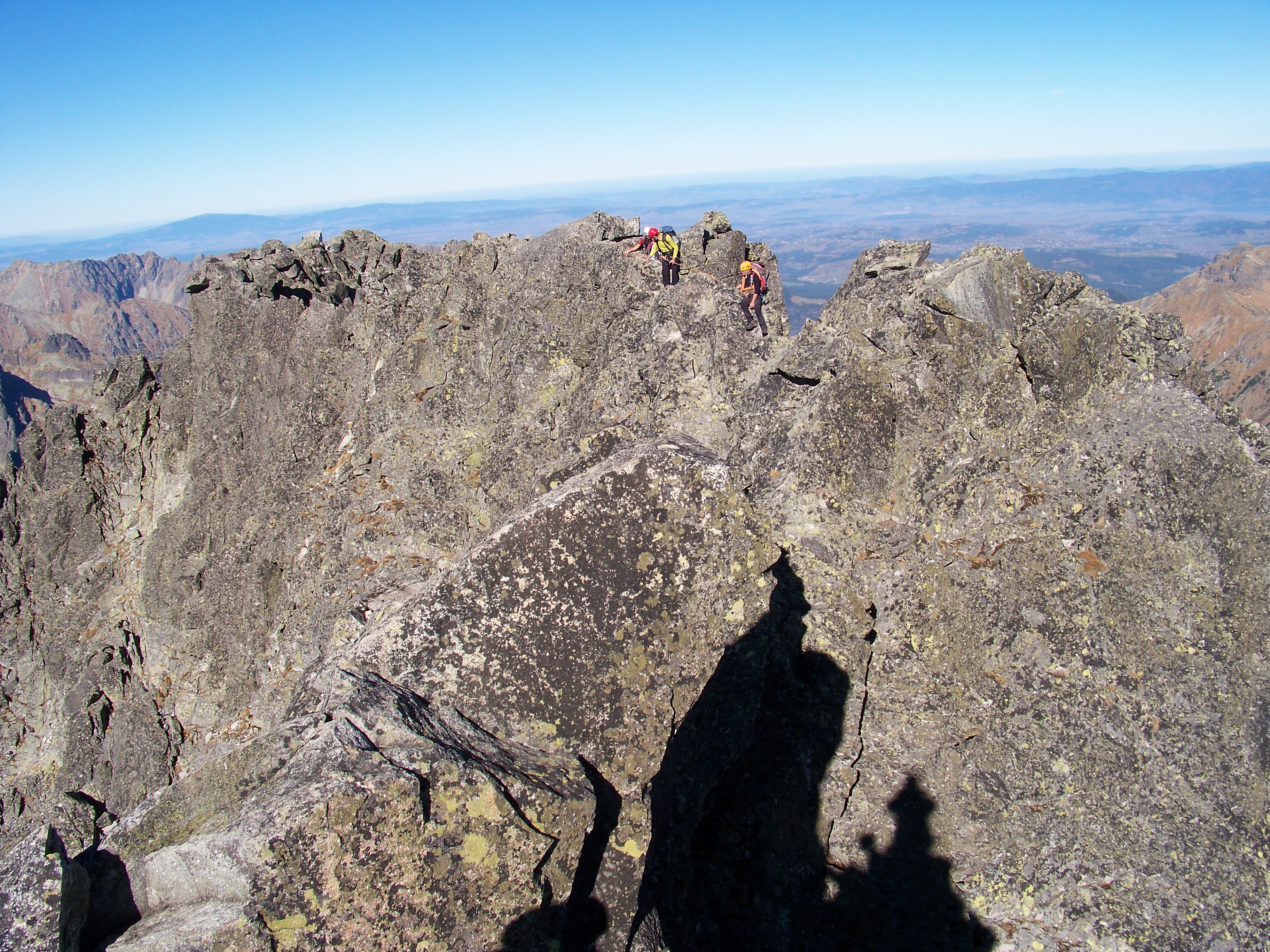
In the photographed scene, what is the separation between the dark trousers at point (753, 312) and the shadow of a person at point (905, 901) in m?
10.8

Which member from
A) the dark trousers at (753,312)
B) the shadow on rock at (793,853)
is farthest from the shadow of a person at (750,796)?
the dark trousers at (753,312)

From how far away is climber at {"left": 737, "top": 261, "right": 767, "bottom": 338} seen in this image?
58.9ft

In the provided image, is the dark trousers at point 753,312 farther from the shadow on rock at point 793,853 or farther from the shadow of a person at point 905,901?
the shadow of a person at point 905,901

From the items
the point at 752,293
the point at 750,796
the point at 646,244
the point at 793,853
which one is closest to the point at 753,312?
the point at 752,293

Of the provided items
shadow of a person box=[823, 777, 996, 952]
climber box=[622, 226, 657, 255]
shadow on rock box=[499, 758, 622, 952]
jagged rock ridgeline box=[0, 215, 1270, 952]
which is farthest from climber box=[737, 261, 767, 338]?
shadow on rock box=[499, 758, 622, 952]

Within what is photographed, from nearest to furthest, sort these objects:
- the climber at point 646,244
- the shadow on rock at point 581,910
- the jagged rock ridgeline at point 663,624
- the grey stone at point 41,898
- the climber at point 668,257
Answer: the grey stone at point 41,898, the shadow on rock at point 581,910, the jagged rock ridgeline at point 663,624, the climber at point 668,257, the climber at point 646,244

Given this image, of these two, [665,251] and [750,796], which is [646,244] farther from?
[750,796]

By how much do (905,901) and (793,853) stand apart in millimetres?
2000

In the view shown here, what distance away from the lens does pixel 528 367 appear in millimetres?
19172

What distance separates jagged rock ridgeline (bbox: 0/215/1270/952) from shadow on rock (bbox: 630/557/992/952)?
6 centimetres

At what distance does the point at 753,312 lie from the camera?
710 inches

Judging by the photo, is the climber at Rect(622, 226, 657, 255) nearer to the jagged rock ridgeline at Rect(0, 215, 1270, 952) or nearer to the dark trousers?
the jagged rock ridgeline at Rect(0, 215, 1270, 952)

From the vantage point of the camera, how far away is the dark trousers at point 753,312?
57.9 feet

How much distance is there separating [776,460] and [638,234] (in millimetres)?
9835
